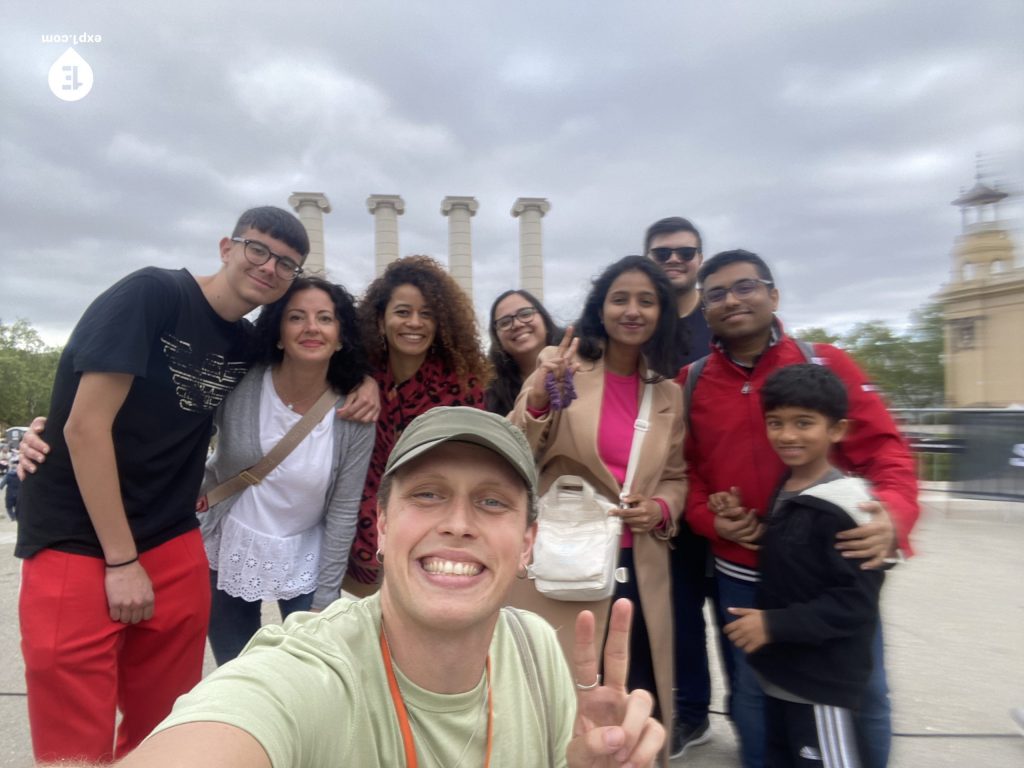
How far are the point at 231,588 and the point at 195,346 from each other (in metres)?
1.07

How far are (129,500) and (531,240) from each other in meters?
25.1

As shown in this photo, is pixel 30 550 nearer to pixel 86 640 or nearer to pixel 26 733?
pixel 86 640

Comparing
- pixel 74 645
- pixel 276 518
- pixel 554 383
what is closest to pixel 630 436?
pixel 554 383

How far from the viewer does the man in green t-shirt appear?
46.4 inches

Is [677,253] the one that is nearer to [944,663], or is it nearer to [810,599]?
[810,599]

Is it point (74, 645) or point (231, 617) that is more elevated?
point (74, 645)

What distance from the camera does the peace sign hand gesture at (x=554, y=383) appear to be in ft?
8.50

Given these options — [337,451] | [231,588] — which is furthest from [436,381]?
[231,588]

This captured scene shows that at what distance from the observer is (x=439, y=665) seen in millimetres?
1369

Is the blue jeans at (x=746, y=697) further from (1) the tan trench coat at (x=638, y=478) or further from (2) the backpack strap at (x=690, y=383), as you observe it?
(2) the backpack strap at (x=690, y=383)

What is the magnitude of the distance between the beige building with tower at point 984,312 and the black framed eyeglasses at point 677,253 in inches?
1386

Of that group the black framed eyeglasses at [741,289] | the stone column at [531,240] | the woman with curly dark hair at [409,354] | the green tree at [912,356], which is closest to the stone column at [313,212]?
the stone column at [531,240]

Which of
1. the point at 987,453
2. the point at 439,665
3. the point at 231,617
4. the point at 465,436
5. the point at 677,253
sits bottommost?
the point at 231,617

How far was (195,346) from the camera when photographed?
7.85 feet
